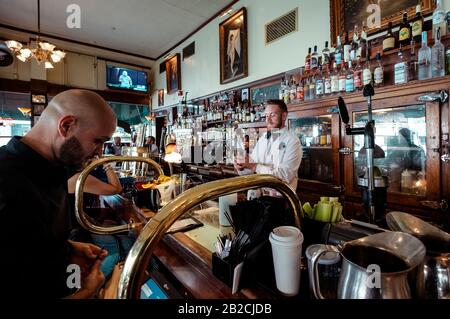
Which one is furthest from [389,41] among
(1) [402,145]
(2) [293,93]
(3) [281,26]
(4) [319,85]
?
(3) [281,26]

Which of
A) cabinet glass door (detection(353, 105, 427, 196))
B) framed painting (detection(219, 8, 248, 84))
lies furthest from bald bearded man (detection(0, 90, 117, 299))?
framed painting (detection(219, 8, 248, 84))

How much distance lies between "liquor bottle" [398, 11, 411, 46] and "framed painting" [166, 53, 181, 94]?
5456mm

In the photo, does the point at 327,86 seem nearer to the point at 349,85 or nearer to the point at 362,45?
the point at 349,85

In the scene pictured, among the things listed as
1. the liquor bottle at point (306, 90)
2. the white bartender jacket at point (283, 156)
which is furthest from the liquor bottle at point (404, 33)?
the white bartender jacket at point (283, 156)

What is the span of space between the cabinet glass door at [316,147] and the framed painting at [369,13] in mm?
1073

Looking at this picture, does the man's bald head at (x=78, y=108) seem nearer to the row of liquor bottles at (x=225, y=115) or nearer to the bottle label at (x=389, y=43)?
the bottle label at (x=389, y=43)

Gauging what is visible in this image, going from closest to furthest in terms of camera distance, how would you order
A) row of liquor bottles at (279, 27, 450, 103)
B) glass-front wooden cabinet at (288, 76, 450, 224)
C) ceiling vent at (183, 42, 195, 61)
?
glass-front wooden cabinet at (288, 76, 450, 224) < row of liquor bottles at (279, 27, 450, 103) < ceiling vent at (183, 42, 195, 61)

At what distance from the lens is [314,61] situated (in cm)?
315

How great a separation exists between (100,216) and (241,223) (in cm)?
215

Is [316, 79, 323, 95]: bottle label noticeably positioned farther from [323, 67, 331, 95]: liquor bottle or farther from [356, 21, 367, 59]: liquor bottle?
[356, 21, 367, 59]: liquor bottle

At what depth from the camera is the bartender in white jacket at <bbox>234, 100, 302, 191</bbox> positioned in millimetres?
2725

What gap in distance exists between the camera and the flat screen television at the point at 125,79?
756 cm

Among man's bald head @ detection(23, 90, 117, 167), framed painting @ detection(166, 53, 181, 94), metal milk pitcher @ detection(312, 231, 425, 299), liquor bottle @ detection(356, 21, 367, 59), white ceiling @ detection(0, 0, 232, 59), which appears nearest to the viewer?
metal milk pitcher @ detection(312, 231, 425, 299)

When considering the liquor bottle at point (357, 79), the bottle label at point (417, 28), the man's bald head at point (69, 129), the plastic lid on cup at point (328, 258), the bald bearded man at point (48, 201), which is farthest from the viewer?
the liquor bottle at point (357, 79)
